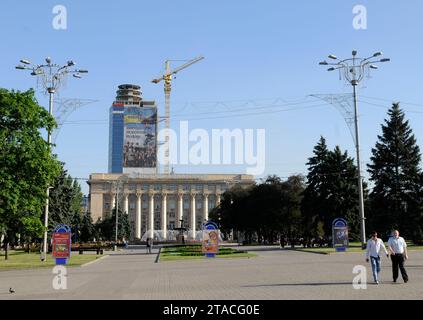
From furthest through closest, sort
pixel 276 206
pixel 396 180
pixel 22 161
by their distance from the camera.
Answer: pixel 276 206 → pixel 396 180 → pixel 22 161

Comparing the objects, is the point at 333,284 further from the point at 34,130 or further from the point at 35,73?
the point at 35,73

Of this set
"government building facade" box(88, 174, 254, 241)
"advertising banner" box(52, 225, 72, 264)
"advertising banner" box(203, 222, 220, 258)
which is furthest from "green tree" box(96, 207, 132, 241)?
"advertising banner" box(52, 225, 72, 264)

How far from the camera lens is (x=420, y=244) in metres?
56.6

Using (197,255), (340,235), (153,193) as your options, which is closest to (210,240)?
(197,255)

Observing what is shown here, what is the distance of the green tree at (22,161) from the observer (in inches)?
1212

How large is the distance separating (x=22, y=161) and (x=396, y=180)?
136 feet

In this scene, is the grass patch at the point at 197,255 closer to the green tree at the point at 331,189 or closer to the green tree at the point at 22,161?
the green tree at the point at 22,161

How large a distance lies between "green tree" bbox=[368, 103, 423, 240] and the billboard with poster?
4759 inches

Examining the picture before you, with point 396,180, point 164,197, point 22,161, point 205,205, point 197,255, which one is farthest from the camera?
point 205,205

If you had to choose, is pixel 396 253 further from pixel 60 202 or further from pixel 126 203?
pixel 126 203

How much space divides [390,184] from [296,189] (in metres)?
20.7

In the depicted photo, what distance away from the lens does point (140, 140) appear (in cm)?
18012

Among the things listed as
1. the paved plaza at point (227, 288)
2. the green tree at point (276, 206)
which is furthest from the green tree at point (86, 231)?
the paved plaza at point (227, 288)

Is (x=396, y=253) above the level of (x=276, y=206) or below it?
below
